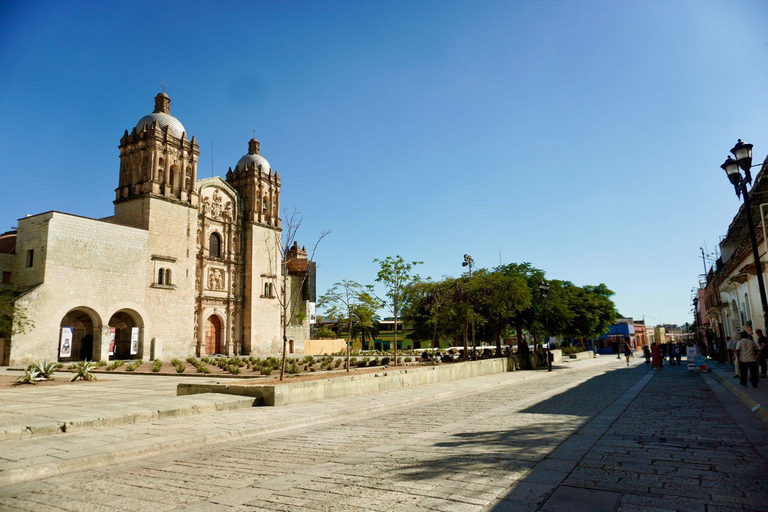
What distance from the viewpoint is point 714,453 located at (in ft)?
19.3

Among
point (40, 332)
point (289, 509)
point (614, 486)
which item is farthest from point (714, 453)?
point (40, 332)

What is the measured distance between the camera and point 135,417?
887 centimetres

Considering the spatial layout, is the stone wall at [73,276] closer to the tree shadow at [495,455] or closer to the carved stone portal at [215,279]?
the carved stone portal at [215,279]

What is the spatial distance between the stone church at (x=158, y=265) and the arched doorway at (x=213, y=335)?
3.7 inches

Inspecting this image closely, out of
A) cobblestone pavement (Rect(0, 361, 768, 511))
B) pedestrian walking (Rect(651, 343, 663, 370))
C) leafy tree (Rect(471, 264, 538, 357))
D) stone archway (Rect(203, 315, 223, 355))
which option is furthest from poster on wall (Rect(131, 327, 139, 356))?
pedestrian walking (Rect(651, 343, 663, 370))

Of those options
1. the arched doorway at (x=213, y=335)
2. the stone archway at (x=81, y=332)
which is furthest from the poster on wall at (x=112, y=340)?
the arched doorway at (x=213, y=335)

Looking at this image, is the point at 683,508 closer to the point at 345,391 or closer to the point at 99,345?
the point at 345,391

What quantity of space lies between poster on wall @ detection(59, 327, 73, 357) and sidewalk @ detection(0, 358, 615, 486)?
26.9 meters

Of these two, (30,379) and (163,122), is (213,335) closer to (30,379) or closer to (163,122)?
(163,122)

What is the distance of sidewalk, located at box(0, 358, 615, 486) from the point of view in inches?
227

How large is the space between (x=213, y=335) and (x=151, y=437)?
130ft

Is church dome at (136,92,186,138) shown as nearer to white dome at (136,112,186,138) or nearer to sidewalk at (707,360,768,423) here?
white dome at (136,112,186,138)

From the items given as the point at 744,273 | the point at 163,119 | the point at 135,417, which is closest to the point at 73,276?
the point at 163,119

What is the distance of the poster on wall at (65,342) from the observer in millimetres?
30783
